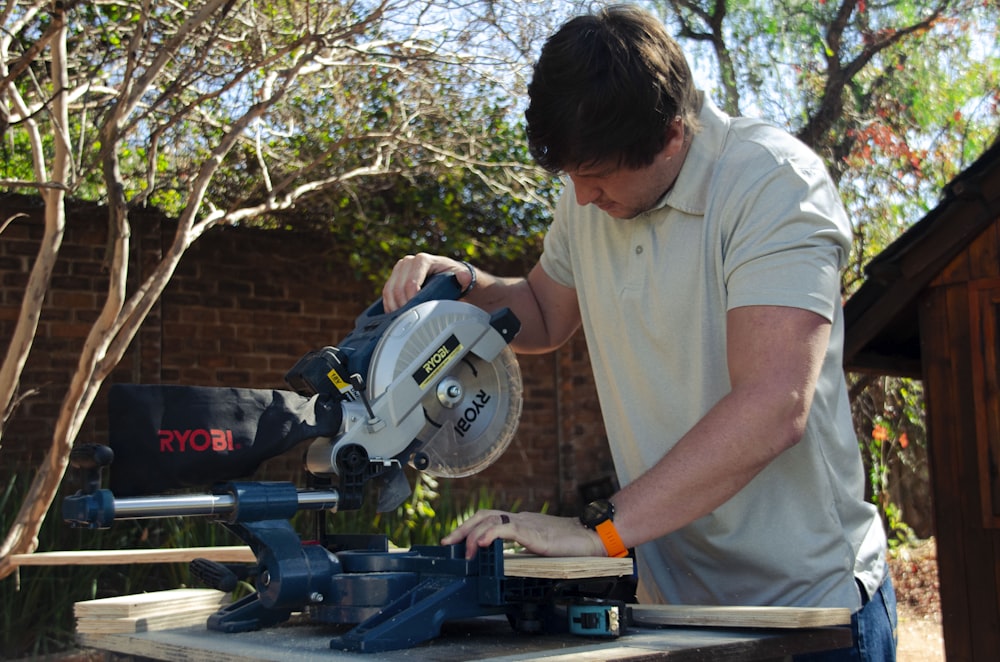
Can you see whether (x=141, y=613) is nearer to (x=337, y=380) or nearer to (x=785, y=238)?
(x=337, y=380)

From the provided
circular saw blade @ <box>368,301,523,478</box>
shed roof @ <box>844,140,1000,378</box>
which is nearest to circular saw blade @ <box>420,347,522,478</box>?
circular saw blade @ <box>368,301,523,478</box>

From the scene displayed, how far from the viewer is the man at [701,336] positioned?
1.58 meters

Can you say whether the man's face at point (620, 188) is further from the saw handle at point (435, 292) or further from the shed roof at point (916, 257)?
the shed roof at point (916, 257)

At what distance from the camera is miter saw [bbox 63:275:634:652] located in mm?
1420

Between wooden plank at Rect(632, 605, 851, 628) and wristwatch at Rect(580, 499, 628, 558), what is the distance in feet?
0.33

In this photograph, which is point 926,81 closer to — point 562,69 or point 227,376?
point 227,376

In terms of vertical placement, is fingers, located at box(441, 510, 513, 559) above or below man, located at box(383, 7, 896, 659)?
below

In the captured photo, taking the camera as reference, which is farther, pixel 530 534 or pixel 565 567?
pixel 530 534

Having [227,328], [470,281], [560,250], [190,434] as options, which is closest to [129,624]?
[190,434]

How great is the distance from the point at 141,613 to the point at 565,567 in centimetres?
67

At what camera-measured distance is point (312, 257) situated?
8.36 meters

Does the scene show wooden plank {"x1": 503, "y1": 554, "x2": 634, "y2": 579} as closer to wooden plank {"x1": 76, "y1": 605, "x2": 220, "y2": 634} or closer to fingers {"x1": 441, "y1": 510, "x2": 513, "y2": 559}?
fingers {"x1": 441, "y1": 510, "x2": 513, "y2": 559}

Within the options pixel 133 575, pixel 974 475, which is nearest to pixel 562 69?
pixel 974 475

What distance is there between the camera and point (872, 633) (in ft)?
5.97
